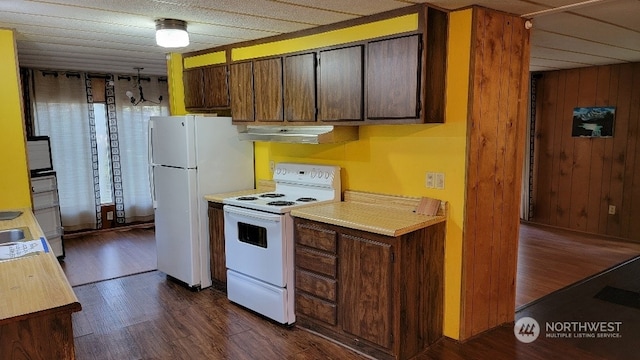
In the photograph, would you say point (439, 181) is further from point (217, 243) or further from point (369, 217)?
point (217, 243)

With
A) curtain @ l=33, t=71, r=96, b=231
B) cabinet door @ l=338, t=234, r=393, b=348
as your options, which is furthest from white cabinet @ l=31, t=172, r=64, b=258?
cabinet door @ l=338, t=234, r=393, b=348

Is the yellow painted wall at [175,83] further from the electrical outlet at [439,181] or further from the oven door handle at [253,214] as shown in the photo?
the electrical outlet at [439,181]

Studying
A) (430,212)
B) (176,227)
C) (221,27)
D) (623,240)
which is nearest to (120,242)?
(176,227)

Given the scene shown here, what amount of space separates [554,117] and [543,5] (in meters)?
3.96

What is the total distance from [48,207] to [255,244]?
2912mm

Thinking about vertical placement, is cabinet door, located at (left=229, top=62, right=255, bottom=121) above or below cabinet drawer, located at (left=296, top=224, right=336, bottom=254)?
above

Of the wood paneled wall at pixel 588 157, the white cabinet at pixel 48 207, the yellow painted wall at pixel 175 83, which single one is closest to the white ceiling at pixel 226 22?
the yellow painted wall at pixel 175 83

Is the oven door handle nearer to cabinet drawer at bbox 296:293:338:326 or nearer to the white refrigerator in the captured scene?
the white refrigerator

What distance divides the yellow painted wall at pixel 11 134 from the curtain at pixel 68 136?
2.62 metres

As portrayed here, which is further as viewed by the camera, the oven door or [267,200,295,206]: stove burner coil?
[267,200,295,206]: stove burner coil

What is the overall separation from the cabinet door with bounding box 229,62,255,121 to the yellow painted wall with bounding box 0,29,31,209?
5.52ft

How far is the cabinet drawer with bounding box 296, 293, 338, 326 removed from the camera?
3.07 m

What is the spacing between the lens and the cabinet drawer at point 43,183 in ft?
15.8

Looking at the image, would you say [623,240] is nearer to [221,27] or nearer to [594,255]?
[594,255]
